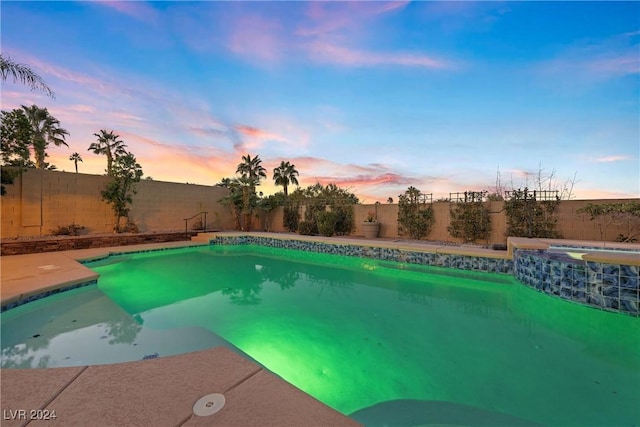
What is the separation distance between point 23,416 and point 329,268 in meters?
6.22

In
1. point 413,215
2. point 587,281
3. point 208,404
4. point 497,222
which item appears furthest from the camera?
point 413,215

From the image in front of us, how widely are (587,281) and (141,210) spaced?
46.5 ft

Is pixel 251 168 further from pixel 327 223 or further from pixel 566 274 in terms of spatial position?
pixel 566 274

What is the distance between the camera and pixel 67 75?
6.92 m

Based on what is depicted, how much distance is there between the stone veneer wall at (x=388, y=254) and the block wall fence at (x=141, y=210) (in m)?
3.12

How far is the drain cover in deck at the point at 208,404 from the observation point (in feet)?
4.44

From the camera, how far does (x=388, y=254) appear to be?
800 cm

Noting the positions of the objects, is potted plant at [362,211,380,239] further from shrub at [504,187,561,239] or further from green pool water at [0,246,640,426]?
green pool water at [0,246,640,426]

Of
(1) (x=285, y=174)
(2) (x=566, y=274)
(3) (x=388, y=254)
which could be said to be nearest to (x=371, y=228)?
(3) (x=388, y=254)

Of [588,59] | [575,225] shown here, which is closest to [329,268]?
[575,225]

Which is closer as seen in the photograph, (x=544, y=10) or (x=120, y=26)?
(x=544, y=10)

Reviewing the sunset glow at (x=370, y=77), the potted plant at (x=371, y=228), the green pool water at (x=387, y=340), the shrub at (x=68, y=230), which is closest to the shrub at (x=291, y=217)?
the potted plant at (x=371, y=228)

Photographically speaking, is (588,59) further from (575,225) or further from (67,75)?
(67,75)

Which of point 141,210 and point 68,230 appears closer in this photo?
point 68,230
